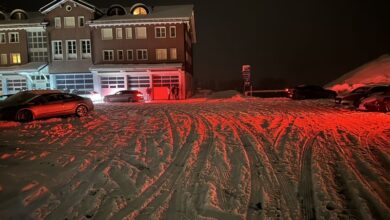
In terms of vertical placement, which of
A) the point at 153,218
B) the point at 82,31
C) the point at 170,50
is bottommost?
the point at 153,218

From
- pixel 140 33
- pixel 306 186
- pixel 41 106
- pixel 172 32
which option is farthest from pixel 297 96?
pixel 306 186

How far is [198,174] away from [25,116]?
38.7 ft

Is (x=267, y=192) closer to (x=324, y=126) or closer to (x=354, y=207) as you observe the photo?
(x=354, y=207)

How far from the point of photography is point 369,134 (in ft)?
34.7

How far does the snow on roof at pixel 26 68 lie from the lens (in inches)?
1609

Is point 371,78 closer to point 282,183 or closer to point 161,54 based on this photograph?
point 161,54

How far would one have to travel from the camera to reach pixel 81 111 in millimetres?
17516

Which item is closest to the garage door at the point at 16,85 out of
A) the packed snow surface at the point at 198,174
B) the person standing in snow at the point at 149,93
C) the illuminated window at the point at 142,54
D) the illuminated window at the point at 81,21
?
the illuminated window at the point at 81,21

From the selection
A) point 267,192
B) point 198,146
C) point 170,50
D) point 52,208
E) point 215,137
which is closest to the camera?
point 52,208

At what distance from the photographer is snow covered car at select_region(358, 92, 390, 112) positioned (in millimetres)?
17506

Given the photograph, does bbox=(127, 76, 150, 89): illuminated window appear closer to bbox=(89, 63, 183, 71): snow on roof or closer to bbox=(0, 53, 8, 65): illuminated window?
bbox=(89, 63, 183, 71): snow on roof

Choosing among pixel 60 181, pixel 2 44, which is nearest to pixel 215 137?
pixel 60 181

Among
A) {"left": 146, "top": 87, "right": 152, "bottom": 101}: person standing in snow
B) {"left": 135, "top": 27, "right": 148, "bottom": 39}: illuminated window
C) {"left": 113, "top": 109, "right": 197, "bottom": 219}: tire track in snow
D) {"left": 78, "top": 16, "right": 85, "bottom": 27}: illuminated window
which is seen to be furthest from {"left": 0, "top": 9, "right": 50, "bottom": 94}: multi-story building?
{"left": 113, "top": 109, "right": 197, "bottom": 219}: tire track in snow

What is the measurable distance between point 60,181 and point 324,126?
9.28m
